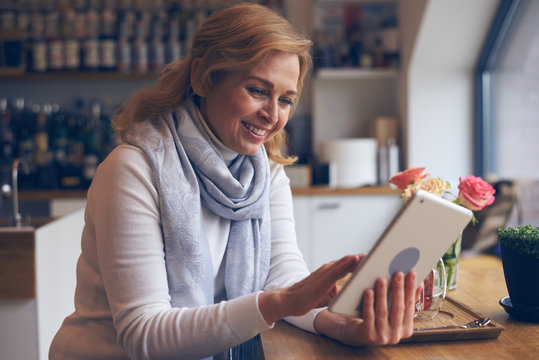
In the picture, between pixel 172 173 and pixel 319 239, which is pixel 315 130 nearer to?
pixel 319 239

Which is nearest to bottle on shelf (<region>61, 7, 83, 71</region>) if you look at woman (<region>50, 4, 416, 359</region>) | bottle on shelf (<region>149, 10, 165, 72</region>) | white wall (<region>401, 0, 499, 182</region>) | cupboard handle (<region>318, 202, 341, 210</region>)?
bottle on shelf (<region>149, 10, 165, 72</region>)

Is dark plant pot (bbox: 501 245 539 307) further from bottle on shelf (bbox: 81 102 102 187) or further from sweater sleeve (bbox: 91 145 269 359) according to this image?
bottle on shelf (bbox: 81 102 102 187)

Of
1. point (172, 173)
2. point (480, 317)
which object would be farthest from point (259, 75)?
point (480, 317)

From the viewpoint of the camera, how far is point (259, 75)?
1098mm

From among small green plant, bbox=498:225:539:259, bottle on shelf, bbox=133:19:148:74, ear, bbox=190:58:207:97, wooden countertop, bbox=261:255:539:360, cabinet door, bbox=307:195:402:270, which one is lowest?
cabinet door, bbox=307:195:402:270

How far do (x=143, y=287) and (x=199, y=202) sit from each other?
0.23 m

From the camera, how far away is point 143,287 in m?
0.96

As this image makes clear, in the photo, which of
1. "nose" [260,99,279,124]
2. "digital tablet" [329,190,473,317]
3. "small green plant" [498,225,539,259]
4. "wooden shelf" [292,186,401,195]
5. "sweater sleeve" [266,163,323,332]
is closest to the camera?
"digital tablet" [329,190,473,317]

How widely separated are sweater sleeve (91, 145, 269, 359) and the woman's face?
8.1 inches

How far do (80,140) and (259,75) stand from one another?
8.06ft

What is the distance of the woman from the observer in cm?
93

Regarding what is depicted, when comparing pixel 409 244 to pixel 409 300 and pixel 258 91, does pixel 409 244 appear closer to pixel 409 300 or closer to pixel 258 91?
pixel 409 300

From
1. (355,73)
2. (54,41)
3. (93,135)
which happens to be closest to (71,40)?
(54,41)

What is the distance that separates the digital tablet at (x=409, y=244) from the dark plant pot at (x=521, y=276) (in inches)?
9.7
